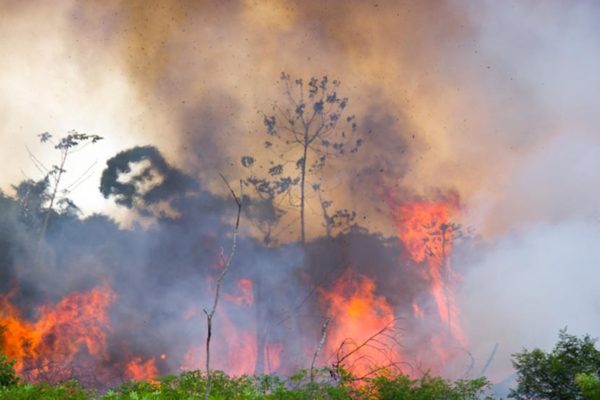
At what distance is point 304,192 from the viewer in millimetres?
32031

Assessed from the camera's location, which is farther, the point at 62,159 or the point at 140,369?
the point at 62,159

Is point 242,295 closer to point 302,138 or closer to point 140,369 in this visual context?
point 140,369

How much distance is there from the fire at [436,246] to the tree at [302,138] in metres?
3.71

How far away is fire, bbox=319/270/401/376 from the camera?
27609 millimetres

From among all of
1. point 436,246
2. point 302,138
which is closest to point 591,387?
point 436,246

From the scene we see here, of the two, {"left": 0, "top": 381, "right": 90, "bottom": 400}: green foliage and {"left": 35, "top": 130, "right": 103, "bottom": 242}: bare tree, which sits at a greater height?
{"left": 35, "top": 130, "right": 103, "bottom": 242}: bare tree

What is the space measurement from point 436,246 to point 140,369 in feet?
57.0

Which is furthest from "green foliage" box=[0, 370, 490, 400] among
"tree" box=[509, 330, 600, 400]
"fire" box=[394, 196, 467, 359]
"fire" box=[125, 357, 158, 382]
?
"fire" box=[394, 196, 467, 359]

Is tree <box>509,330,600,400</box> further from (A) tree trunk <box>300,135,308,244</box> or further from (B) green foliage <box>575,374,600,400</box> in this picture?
(A) tree trunk <box>300,135,308,244</box>

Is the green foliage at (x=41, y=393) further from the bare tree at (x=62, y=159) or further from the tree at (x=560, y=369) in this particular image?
the bare tree at (x=62, y=159)

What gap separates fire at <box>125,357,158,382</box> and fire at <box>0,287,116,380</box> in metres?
1.44

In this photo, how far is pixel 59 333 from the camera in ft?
83.7

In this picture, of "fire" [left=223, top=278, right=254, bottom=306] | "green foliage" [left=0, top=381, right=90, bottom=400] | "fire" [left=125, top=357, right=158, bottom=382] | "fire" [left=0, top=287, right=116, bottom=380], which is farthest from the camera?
"fire" [left=223, top=278, right=254, bottom=306]

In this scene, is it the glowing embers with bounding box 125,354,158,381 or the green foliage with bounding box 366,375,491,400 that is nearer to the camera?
the green foliage with bounding box 366,375,491,400
